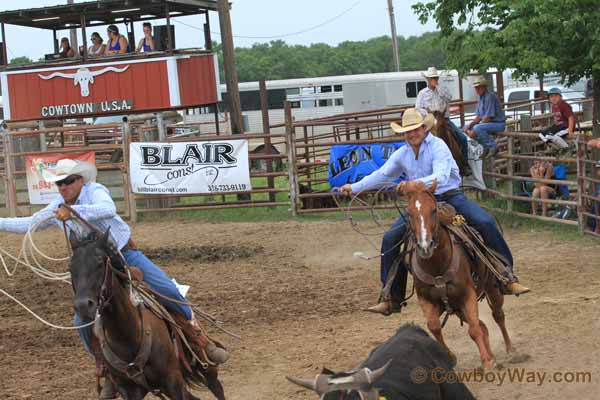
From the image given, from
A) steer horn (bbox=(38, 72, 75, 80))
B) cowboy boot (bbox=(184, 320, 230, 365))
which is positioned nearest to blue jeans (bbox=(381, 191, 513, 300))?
cowboy boot (bbox=(184, 320, 230, 365))

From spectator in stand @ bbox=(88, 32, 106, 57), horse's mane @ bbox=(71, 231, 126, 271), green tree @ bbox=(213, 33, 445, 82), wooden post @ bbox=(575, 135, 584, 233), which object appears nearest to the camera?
horse's mane @ bbox=(71, 231, 126, 271)

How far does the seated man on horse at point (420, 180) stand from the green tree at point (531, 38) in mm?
6401

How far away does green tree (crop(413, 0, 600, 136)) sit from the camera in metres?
13.2

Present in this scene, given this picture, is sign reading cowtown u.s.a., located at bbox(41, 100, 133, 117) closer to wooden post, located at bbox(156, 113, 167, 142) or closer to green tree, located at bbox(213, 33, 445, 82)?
wooden post, located at bbox(156, 113, 167, 142)

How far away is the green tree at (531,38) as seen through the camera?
13.2 m

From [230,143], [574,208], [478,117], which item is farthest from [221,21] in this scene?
[574,208]

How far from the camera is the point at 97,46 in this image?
71.4ft

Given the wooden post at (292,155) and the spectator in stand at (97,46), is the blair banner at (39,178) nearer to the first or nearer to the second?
the wooden post at (292,155)

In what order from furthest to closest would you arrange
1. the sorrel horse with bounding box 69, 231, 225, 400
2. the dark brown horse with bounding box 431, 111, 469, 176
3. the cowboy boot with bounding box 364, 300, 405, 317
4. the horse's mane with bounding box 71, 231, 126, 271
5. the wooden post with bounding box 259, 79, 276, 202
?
1. the wooden post with bounding box 259, 79, 276, 202
2. the dark brown horse with bounding box 431, 111, 469, 176
3. the cowboy boot with bounding box 364, 300, 405, 317
4. the horse's mane with bounding box 71, 231, 126, 271
5. the sorrel horse with bounding box 69, 231, 225, 400

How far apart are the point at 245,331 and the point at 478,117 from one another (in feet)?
22.6

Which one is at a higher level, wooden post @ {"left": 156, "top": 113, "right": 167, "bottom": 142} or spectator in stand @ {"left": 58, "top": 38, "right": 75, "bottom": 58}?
spectator in stand @ {"left": 58, "top": 38, "right": 75, "bottom": 58}

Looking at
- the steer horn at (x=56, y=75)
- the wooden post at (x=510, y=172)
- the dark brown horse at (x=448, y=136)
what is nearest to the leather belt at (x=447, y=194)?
the dark brown horse at (x=448, y=136)

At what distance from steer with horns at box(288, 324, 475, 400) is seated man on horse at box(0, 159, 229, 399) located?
216 centimetres

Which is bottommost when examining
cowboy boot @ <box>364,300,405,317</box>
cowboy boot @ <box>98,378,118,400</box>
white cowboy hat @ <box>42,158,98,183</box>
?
cowboy boot @ <box>98,378,118,400</box>
